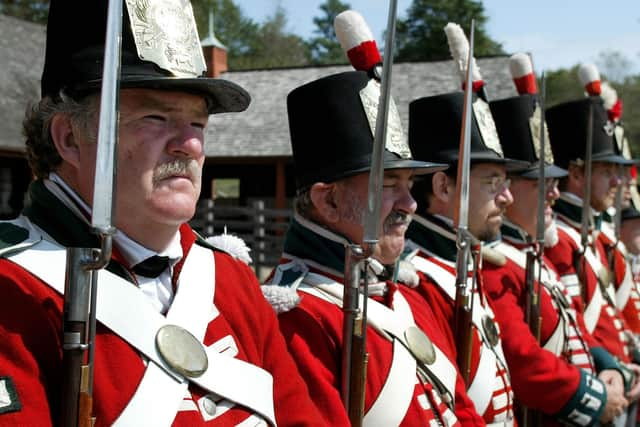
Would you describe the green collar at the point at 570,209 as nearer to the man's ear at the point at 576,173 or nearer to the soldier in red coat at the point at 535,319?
the man's ear at the point at 576,173

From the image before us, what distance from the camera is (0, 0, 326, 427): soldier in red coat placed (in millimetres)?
1587

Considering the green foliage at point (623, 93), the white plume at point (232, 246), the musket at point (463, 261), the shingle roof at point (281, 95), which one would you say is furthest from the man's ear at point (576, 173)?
the green foliage at point (623, 93)

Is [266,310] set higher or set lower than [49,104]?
lower

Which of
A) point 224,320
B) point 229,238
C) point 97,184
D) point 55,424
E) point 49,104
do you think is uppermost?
Result: point 49,104

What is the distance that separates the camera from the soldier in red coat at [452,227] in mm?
3066

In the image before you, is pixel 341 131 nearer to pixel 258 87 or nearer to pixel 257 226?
pixel 257 226

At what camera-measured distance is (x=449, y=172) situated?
345 cm

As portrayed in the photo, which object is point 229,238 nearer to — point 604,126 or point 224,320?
point 224,320

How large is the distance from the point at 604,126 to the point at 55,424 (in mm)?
5251

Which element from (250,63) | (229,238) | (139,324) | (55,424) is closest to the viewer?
(55,424)

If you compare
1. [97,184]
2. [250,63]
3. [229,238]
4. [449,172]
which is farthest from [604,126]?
[250,63]

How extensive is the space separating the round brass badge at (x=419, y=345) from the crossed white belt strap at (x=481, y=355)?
41 centimetres

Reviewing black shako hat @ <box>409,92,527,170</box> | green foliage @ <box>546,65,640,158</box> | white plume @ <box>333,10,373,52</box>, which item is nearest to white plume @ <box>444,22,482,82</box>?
black shako hat @ <box>409,92,527,170</box>

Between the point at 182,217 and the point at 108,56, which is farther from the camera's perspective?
the point at 182,217
